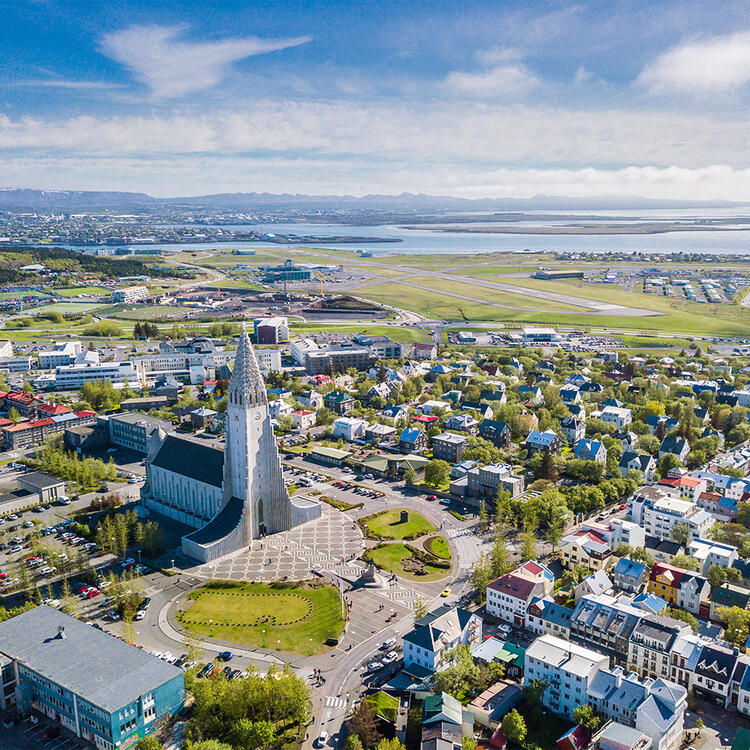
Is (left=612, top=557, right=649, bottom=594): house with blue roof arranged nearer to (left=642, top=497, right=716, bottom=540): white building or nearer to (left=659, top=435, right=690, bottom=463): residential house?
(left=642, top=497, right=716, bottom=540): white building

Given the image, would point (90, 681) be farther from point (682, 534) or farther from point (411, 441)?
point (411, 441)

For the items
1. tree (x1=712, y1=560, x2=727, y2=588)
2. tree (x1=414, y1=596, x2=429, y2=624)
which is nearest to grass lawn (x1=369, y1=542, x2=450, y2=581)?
tree (x1=414, y1=596, x2=429, y2=624)

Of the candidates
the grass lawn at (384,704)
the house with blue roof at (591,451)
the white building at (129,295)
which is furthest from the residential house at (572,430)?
the white building at (129,295)

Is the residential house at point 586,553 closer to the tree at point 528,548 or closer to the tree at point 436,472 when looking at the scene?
the tree at point 528,548

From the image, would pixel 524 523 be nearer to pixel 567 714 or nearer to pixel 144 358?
pixel 567 714

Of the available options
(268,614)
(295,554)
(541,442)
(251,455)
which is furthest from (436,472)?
(268,614)

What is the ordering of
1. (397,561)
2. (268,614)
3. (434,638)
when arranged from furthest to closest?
(397,561)
(268,614)
(434,638)
